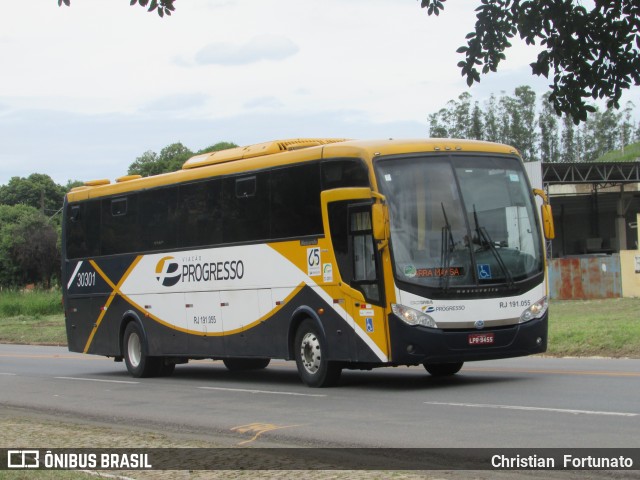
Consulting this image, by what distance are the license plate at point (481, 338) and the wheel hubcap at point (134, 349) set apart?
8.15 meters

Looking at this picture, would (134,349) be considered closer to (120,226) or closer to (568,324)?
(120,226)

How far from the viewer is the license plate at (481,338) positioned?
594 inches

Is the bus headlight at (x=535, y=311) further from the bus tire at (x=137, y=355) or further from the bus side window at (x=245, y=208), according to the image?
the bus tire at (x=137, y=355)

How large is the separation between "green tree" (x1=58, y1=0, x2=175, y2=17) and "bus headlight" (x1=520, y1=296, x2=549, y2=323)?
7.20 m

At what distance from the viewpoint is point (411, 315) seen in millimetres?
14906

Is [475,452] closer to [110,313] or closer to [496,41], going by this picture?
[496,41]

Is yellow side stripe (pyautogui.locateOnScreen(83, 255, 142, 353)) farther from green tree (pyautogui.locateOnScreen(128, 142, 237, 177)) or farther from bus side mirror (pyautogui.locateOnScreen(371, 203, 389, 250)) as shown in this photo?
green tree (pyautogui.locateOnScreen(128, 142, 237, 177))

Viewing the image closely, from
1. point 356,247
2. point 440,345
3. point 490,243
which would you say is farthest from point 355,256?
point 490,243

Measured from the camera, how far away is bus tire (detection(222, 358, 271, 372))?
21.3m

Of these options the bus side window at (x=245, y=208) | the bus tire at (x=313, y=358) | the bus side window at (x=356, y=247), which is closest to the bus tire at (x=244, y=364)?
the bus side window at (x=245, y=208)

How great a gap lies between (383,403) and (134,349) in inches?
337

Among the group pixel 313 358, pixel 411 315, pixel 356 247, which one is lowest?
pixel 313 358

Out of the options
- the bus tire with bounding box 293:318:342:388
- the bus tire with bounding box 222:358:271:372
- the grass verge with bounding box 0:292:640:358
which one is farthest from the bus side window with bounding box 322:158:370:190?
the grass verge with bounding box 0:292:640:358

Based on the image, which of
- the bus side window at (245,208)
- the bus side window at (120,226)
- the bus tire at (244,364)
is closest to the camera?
the bus side window at (245,208)
